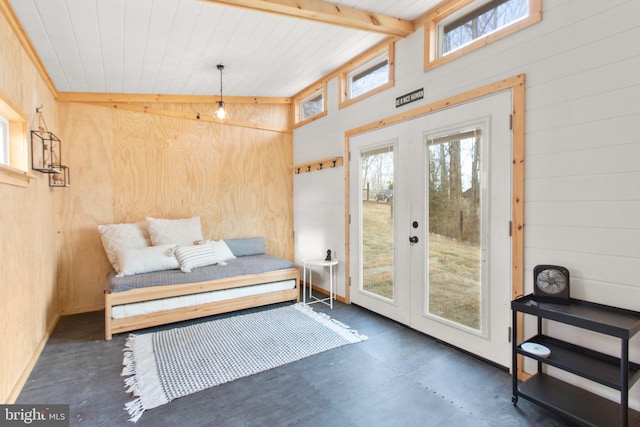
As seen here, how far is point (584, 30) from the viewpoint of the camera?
1.90 metres

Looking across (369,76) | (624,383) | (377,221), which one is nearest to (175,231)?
(377,221)

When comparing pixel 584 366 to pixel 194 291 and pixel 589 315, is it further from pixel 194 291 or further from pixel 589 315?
pixel 194 291

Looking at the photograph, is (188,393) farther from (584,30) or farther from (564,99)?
(584,30)

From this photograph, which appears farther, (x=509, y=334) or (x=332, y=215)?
(x=332, y=215)

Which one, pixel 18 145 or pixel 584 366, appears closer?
pixel 584 366

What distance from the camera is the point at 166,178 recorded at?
4.26 m

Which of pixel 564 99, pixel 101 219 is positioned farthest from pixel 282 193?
pixel 564 99

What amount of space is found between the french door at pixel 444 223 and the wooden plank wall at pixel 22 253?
2962 millimetres

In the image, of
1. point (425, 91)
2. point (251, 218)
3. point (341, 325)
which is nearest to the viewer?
point (425, 91)

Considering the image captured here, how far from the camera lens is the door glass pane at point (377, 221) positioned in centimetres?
336

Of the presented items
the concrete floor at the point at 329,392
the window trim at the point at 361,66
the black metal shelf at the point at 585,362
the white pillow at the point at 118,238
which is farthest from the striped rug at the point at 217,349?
the window trim at the point at 361,66

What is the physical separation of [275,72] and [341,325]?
2953mm

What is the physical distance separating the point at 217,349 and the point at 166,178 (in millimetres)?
2497

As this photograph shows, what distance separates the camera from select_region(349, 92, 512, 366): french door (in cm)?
238
